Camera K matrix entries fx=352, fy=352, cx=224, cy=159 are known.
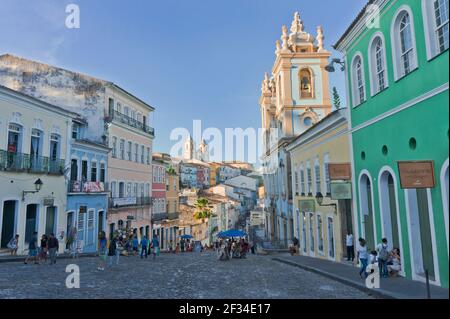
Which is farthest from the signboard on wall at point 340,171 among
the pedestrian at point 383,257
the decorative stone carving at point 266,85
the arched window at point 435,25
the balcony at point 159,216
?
the decorative stone carving at point 266,85

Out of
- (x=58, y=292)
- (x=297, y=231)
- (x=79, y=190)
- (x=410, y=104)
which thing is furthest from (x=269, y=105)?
(x=58, y=292)

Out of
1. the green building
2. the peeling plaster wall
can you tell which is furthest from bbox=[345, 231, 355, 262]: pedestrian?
Result: the peeling plaster wall

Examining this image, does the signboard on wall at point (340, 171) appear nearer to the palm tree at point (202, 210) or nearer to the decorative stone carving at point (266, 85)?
the decorative stone carving at point (266, 85)

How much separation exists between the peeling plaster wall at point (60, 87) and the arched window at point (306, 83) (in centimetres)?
1586

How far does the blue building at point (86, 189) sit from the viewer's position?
21.6m

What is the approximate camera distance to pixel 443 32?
828cm

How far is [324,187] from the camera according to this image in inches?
673

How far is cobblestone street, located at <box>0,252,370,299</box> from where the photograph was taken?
27.7 ft

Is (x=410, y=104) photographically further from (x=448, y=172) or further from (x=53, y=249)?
(x=53, y=249)

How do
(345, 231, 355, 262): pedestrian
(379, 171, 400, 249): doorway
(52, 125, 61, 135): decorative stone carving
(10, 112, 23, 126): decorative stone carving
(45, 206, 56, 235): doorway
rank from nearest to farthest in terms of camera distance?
(379, 171, 400, 249): doorway < (345, 231, 355, 262): pedestrian < (10, 112, 23, 126): decorative stone carving < (45, 206, 56, 235): doorway < (52, 125, 61, 135): decorative stone carving

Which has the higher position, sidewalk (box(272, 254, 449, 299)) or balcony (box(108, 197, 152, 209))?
balcony (box(108, 197, 152, 209))

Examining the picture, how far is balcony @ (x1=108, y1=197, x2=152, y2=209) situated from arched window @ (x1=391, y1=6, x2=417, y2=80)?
69.5 feet

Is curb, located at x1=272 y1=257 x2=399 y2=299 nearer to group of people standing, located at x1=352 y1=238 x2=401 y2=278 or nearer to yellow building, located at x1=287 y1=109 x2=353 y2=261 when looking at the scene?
group of people standing, located at x1=352 y1=238 x2=401 y2=278

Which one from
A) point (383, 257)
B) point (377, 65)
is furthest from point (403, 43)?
point (383, 257)
